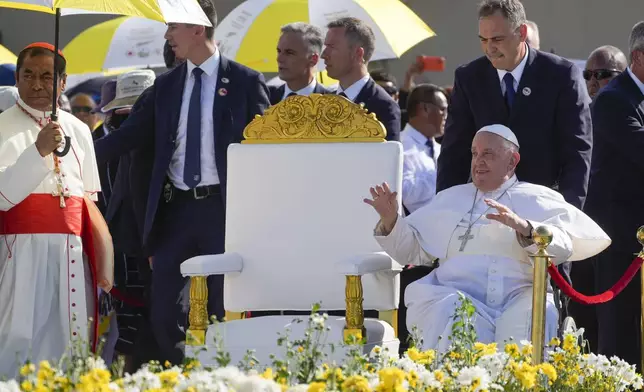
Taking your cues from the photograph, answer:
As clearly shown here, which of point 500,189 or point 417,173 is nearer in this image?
point 500,189

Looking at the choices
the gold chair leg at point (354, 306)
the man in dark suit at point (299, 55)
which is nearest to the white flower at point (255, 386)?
the gold chair leg at point (354, 306)

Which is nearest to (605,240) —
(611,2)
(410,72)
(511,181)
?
(511,181)

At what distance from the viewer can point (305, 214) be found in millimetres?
7473

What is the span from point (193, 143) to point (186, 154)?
73mm

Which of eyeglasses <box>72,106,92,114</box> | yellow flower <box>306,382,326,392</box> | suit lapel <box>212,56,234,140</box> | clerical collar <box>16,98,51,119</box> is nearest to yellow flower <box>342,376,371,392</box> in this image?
yellow flower <box>306,382,326,392</box>

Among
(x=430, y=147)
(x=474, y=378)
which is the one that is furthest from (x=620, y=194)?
(x=474, y=378)

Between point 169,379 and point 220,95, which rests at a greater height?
point 220,95

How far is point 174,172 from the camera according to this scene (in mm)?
8328

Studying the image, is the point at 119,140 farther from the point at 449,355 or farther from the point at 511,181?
the point at 449,355

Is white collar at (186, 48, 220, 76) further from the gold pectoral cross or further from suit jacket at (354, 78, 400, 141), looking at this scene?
the gold pectoral cross

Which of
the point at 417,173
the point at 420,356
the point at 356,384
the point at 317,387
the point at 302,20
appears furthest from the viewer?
the point at 302,20

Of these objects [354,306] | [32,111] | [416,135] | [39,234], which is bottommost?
[354,306]

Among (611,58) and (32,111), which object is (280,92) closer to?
(611,58)

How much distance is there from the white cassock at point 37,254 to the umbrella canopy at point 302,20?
426cm
